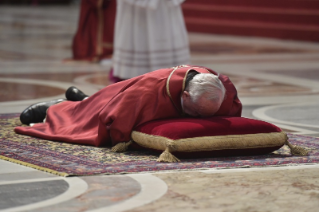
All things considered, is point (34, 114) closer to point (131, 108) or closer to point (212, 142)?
point (131, 108)

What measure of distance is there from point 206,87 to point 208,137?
0.33 m

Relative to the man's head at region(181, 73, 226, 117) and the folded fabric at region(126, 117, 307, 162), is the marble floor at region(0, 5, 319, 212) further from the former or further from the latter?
the man's head at region(181, 73, 226, 117)

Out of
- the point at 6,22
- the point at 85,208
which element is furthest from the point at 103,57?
the point at 6,22

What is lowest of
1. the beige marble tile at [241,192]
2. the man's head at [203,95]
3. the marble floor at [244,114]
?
the marble floor at [244,114]

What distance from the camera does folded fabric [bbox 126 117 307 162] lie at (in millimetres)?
4309

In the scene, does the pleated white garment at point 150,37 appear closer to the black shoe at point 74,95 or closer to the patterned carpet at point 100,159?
the black shoe at point 74,95

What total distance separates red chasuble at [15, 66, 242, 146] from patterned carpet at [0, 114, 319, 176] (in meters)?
0.10

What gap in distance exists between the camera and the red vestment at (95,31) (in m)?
10.9

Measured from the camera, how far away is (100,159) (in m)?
4.32

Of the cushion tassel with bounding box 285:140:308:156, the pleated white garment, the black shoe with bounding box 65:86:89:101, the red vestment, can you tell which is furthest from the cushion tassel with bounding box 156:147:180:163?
the red vestment

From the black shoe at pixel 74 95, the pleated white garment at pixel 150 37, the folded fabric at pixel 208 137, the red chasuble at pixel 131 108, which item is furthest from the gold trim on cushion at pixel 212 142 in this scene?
the pleated white garment at pixel 150 37

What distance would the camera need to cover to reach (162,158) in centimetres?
427

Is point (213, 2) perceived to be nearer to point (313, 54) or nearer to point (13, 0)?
point (313, 54)

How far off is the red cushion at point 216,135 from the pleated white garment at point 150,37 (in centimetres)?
337
